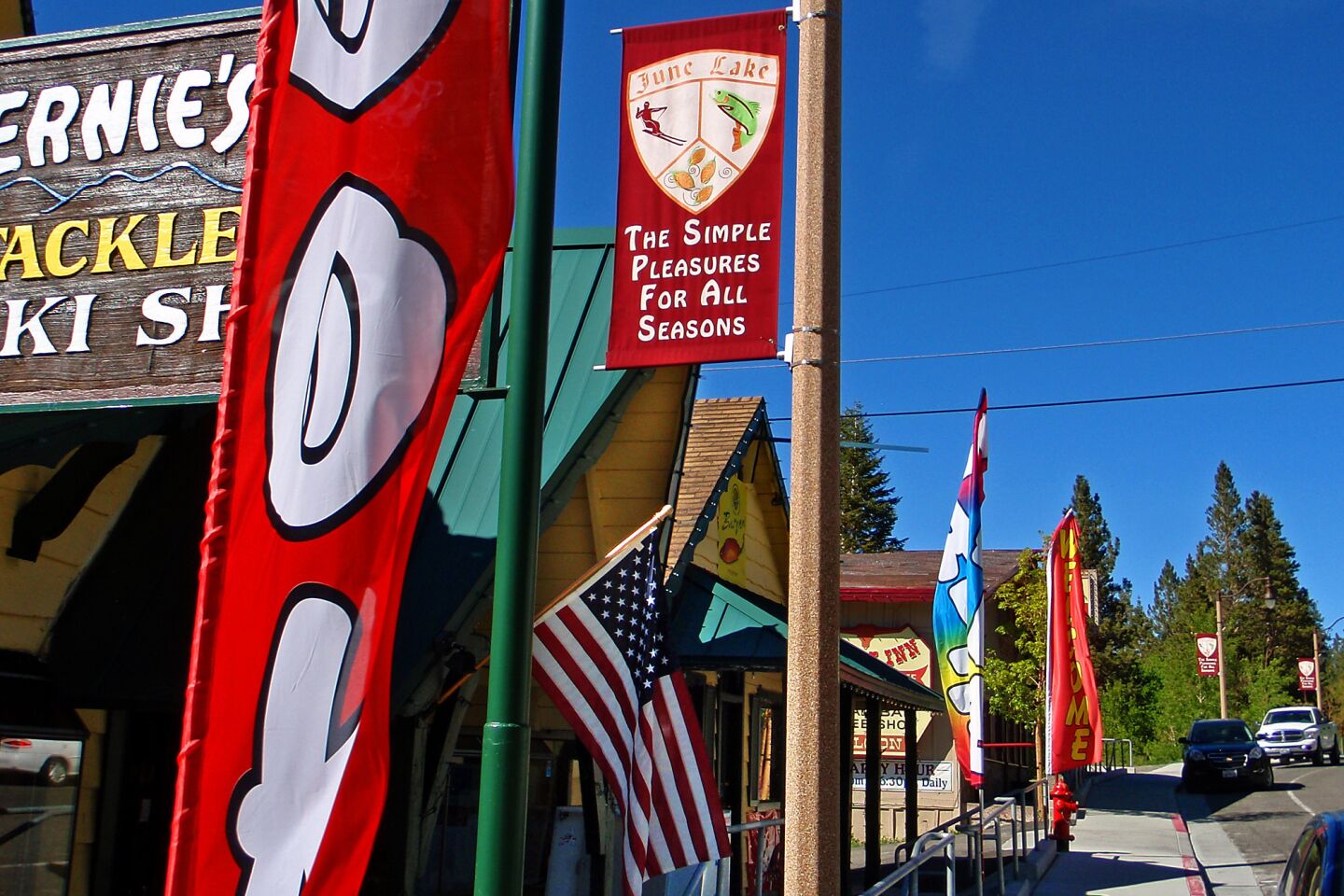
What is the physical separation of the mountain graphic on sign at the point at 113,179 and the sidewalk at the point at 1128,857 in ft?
38.8

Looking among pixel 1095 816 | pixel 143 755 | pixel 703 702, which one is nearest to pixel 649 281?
pixel 143 755

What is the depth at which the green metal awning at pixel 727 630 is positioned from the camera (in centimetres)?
997

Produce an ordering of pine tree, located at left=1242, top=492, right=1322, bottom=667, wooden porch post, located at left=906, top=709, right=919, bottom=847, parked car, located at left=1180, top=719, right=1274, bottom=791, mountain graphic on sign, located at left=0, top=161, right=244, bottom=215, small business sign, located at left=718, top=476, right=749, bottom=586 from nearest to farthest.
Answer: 1. mountain graphic on sign, located at left=0, top=161, right=244, bottom=215
2. small business sign, located at left=718, top=476, right=749, bottom=586
3. wooden porch post, located at left=906, top=709, right=919, bottom=847
4. parked car, located at left=1180, top=719, right=1274, bottom=791
5. pine tree, located at left=1242, top=492, right=1322, bottom=667

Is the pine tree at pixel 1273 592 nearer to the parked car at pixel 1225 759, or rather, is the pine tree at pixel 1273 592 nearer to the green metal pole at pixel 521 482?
the parked car at pixel 1225 759

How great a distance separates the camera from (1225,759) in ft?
96.2

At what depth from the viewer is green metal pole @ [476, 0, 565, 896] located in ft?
11.4

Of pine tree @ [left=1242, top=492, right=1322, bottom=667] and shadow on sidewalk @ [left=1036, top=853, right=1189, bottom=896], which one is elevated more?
pine tree @ [left=1242, top=492, right=1322, bottom=667]

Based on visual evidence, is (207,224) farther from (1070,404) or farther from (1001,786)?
(1001,786)

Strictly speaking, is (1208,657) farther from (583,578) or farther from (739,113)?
(739,113)

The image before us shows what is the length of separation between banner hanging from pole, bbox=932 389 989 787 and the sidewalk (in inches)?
87.2

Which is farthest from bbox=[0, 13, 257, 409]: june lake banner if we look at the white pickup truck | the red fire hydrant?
the white pickup truck

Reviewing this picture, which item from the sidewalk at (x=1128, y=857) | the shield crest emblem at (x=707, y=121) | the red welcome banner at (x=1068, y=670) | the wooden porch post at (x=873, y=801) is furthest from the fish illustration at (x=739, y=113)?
the red welcome banner at (x=1068, y=670)

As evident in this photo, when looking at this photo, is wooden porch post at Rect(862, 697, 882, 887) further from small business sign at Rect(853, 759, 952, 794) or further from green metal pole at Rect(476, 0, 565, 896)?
green metal pole at Rect(476, 0, 565, 896)

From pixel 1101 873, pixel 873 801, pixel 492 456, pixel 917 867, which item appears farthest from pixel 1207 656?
pixel 492 456
